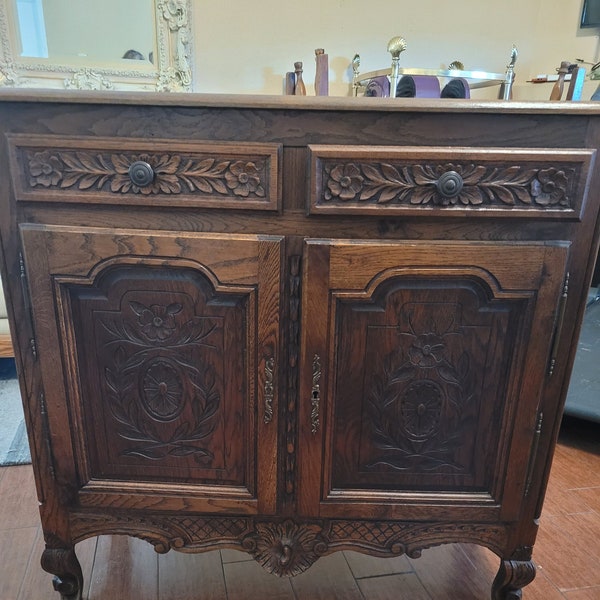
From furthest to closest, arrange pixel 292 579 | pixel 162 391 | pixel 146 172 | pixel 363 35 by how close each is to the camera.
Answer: pixel 363 35 < pixel 292 579 < pixel 162 391 < pixel 146 172

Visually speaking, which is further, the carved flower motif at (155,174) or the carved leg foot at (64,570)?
the carved leg foot at (64,570)

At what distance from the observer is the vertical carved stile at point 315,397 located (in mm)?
732

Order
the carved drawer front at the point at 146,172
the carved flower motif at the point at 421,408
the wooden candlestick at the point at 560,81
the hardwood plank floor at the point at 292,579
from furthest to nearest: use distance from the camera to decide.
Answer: the wooden candlestick at the point at 560,81 < the hardwood plank floor at the point at 292,579 < the carved flower motif at the point at 421,408 < the carved drawer front at the point at 146,172

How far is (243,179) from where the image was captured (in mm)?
665

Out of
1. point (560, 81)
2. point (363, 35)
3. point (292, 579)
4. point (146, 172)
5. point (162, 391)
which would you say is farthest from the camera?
point (363, 35)

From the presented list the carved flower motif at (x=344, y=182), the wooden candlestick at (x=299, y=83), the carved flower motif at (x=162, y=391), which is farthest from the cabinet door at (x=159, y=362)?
the wooden candlestick at (x=299, y=83)

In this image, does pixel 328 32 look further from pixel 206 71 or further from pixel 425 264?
pixel 425 264

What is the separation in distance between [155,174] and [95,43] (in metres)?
1.05

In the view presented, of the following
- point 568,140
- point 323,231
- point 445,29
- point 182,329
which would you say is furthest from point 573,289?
point 445,29

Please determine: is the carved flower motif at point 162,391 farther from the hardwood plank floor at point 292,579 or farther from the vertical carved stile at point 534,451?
the vertical carved stile at point 534,451

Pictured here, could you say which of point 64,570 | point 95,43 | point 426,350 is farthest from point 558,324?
point 95,43

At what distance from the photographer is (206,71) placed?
1.47 meters

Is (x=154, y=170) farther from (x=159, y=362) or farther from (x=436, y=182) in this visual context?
(x=436, y=182)

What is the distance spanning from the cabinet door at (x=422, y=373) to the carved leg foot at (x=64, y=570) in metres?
0.42
